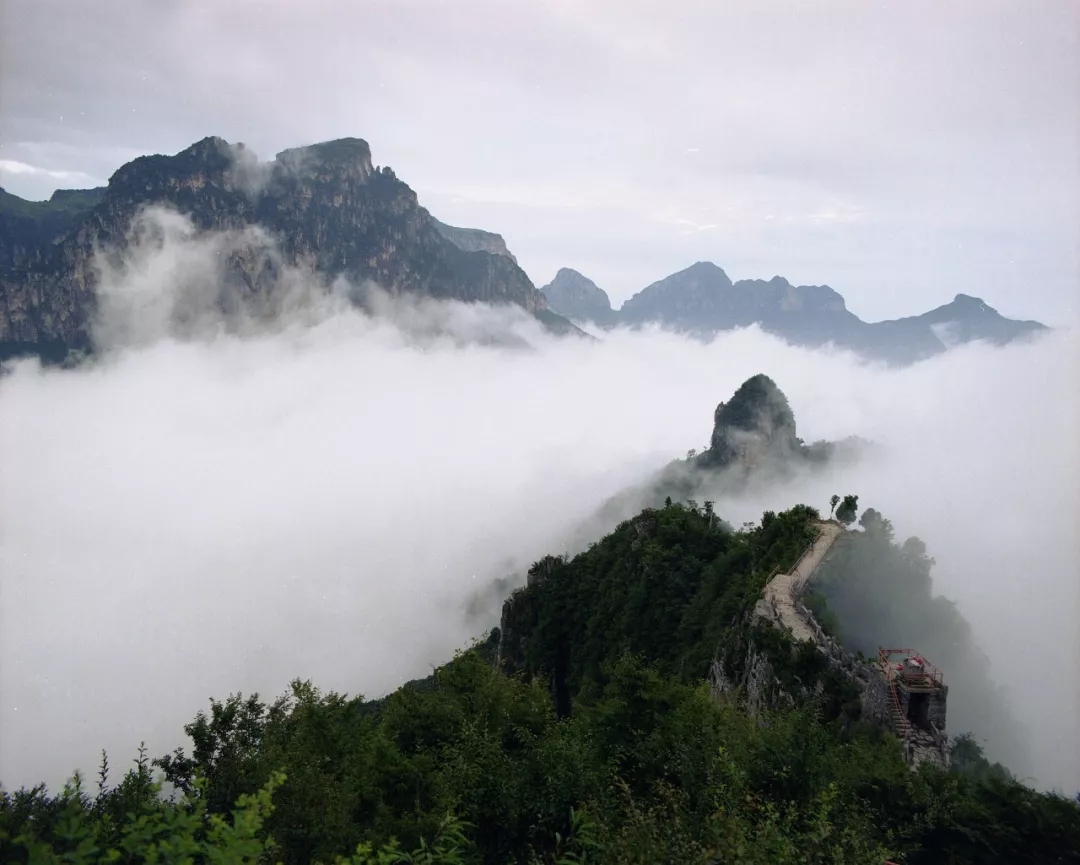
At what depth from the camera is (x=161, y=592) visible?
18788 centimetres

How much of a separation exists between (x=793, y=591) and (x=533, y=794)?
2540 cm

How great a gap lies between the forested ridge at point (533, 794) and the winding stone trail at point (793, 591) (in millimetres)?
4917

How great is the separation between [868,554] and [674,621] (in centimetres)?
1408

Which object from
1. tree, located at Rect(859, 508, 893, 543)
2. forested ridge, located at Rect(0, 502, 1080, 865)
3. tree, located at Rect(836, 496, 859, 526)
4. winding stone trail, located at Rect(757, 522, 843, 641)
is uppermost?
forested ridge, located at Rect(0, 502, 1080, 865)

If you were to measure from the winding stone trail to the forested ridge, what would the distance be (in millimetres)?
4917

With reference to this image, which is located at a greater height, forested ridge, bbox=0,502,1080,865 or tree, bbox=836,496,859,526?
forested ridge, bbox=0,502,1080,865

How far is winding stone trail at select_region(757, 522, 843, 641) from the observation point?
95.5ft

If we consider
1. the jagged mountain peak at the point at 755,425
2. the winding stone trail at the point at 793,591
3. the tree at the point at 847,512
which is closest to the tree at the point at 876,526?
the tree at the point at 847,512

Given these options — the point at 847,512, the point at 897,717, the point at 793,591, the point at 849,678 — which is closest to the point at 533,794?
the point at 897,717

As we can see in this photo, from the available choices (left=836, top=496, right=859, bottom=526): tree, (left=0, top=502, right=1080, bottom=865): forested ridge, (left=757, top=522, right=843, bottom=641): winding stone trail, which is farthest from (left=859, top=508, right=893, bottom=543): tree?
(left=0, top=502, right=1080, bottom=865): forested ridge

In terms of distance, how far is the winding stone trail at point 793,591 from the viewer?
95.5 ft

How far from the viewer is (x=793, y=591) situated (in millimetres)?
33750

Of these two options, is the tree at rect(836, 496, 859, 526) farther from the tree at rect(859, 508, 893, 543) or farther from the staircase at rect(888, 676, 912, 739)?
the staircase at rect(888, 676, 912, 739)

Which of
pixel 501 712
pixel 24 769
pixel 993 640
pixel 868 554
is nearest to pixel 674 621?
pixel 868 554
